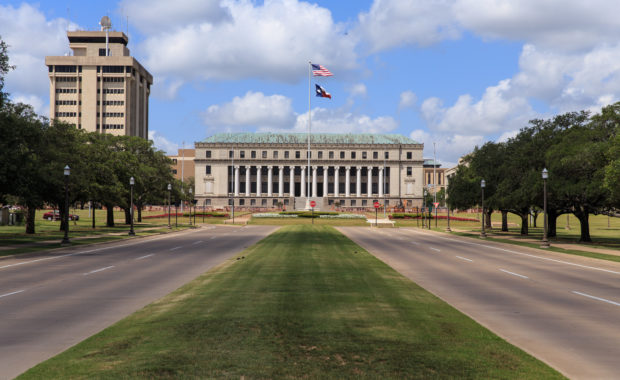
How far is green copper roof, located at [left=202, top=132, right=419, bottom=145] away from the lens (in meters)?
162

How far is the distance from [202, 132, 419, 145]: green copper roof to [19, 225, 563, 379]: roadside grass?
149m

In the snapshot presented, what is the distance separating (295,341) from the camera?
831cm

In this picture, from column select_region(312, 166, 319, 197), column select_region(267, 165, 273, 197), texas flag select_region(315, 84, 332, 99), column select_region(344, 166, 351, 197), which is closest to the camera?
texas flag select_region(315, 84, 332, 99)

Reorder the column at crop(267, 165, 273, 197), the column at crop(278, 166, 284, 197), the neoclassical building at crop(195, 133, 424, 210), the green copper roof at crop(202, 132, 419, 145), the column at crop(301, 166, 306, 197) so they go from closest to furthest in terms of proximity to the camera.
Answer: the column at crop(301, 166, 306, 197)
the neoclassical building at crop(195, 133, 424, 210)
the column at crop(267, 165, 273, 197)
the column at crop(278, 166, 284, 197)
the green copper roof at crop(202, 132, 419, 145)

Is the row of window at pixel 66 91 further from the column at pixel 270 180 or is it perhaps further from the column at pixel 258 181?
the column at pixel 270 180

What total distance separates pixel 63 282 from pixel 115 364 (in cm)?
1219

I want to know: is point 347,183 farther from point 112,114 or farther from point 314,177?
point 112,114

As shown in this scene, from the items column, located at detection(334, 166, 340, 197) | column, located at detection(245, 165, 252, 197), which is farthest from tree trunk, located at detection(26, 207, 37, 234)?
column, located at detection(334, 166, 340, 197)

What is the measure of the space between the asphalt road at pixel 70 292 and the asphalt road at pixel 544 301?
7864mm

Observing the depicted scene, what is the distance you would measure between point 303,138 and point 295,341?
156214 mm

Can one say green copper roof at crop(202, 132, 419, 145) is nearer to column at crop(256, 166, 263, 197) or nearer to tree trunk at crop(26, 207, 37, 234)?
column at crop(256, 166, 263, 197)

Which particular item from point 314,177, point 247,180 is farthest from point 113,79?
point 314,177

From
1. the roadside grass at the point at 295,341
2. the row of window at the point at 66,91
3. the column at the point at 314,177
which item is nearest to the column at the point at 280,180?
the column at the point at 314,177

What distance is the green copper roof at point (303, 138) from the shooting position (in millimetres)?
162250
